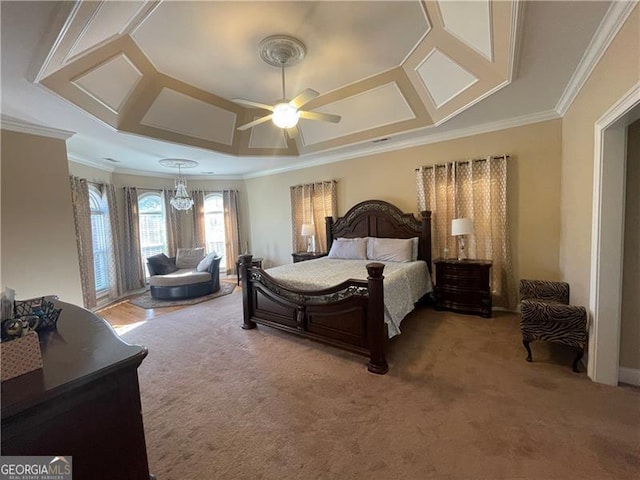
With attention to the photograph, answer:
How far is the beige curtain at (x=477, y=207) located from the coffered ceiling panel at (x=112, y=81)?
4062 millimetres

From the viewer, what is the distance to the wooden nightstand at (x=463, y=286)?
3.89m

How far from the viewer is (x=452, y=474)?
1.62 m

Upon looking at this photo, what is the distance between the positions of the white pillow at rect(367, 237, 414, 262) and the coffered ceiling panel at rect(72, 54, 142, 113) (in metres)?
3.81

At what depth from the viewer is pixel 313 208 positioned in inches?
236

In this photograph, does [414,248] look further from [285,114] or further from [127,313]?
[127,313]

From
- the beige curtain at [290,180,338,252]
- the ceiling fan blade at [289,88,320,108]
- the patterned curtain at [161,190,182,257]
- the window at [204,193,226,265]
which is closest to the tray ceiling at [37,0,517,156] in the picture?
the ceiling fan blade at [289,88,320,108]

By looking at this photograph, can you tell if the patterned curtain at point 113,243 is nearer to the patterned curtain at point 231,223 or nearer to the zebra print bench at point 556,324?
the patterned curtain at point 231,223

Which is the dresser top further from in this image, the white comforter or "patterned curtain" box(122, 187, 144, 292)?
"patterned curtain" box(122, 187, 144, 292)

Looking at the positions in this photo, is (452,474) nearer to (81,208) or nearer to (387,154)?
(387,154)

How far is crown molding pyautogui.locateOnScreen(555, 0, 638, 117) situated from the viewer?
1.82 meters

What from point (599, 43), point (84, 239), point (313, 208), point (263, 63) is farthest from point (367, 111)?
point (84, 239)

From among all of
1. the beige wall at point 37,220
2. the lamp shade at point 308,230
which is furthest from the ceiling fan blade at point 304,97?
the beige wall at point 37,220

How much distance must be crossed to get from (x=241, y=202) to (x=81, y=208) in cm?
339

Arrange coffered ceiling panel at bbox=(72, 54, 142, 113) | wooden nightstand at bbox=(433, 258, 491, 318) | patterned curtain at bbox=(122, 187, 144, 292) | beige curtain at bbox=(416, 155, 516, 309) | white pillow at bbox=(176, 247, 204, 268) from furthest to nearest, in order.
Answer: white pillow at bbox=(176, 247, 204, 268) → patterned curtain at bbox=(122, 187, 144, 292) → beige curtain at bbox=(416, 155, 516, 309) → wooden nightstand at bbox=(433, 258, 491, 318) → coffered ceiling panel at bbox=(72, 54, 142, 113)
